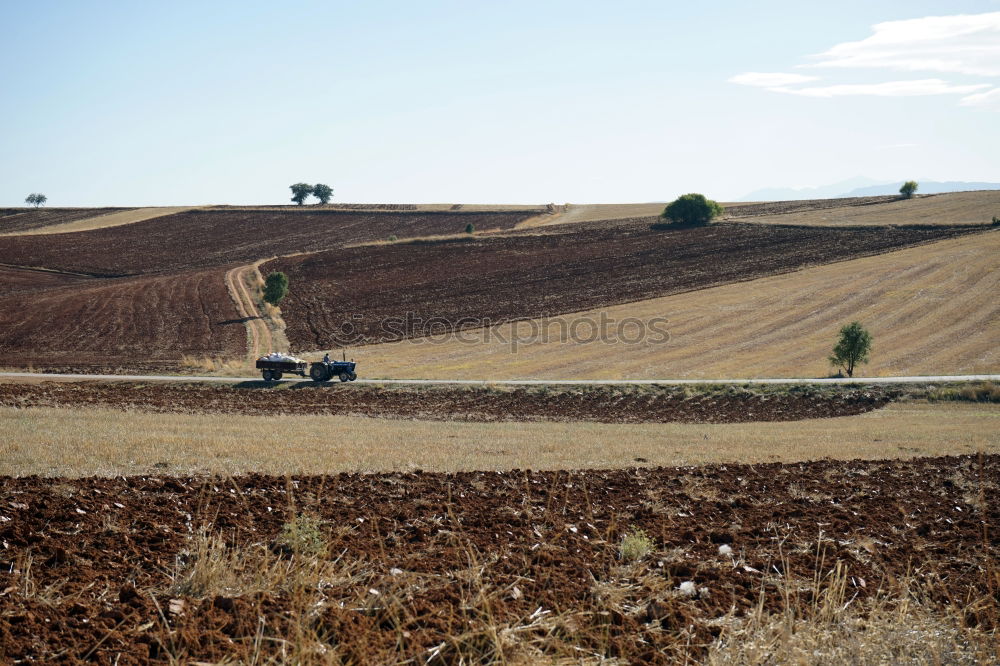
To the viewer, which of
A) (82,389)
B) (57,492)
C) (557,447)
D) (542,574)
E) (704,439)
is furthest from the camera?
(82,389)

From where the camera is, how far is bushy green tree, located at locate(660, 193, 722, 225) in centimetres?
9719

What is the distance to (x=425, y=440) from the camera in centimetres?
2159

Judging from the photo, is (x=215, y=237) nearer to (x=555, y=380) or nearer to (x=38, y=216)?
(x=38, y=216)

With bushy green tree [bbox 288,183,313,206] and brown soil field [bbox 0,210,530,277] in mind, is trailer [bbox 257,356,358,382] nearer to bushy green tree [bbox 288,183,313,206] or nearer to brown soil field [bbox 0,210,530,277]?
brown soil field [bbox 0,210,530,277]

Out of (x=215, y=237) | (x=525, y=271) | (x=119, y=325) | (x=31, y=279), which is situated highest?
(x=215, y=237)

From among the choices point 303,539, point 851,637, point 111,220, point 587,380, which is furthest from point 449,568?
point 111,220

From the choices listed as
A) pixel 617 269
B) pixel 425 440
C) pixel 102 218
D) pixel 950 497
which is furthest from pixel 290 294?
pixel 102 218

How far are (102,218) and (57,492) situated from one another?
138m

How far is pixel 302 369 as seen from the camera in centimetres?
4181

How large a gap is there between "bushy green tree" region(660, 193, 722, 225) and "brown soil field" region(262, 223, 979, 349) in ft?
11.9

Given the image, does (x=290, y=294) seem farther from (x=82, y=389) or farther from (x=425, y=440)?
(x=425, y=440)

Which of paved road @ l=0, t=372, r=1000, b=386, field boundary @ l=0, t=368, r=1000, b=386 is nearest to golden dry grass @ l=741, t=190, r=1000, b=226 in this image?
paved road @ l=0, t=372, r=1000, b=386

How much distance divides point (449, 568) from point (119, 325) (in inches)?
2206

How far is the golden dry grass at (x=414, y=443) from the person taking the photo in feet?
48.5
